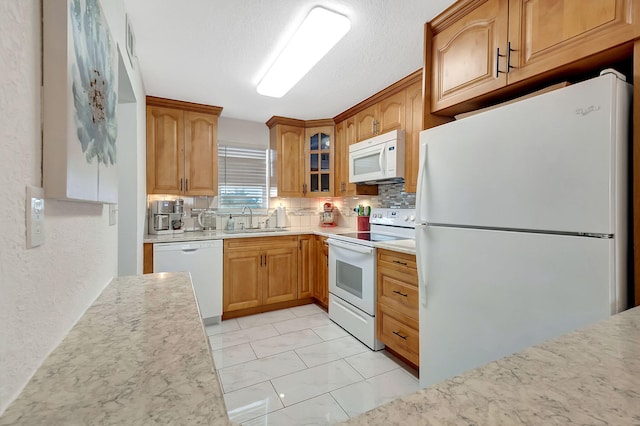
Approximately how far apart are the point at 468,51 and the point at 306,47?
3.24ft

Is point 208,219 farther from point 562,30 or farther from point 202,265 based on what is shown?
point 562,30

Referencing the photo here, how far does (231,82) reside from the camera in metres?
2.61

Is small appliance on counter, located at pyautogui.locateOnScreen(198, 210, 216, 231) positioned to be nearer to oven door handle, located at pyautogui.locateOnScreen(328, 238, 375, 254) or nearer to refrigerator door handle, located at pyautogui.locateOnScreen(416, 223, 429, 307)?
oven door handle, located at pyautogui.locateOnScreen(328, 238, 375, 254)

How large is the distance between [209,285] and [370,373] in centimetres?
173

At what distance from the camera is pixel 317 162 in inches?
148

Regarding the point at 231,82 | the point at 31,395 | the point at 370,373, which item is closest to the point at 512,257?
the point at 370,373

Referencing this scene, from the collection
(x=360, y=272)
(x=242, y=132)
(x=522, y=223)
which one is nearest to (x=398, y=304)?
(x=360, y=272)

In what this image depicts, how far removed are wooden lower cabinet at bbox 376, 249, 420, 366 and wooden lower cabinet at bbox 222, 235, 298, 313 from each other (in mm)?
1273

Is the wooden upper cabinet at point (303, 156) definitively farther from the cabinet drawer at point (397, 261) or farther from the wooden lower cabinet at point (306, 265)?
the cabinet drawer at point (397, 261)

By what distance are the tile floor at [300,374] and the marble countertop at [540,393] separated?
1.37m

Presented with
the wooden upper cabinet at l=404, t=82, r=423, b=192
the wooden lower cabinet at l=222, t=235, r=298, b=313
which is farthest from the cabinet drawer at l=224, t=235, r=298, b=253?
the wooden upper cabinet at l=404, t=82, r=423, b=192

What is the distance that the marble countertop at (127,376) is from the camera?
1.58 feet

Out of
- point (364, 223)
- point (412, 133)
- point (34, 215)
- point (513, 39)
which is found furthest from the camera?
point (364, 223)

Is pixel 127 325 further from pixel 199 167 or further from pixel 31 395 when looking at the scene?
pixel 199 167
